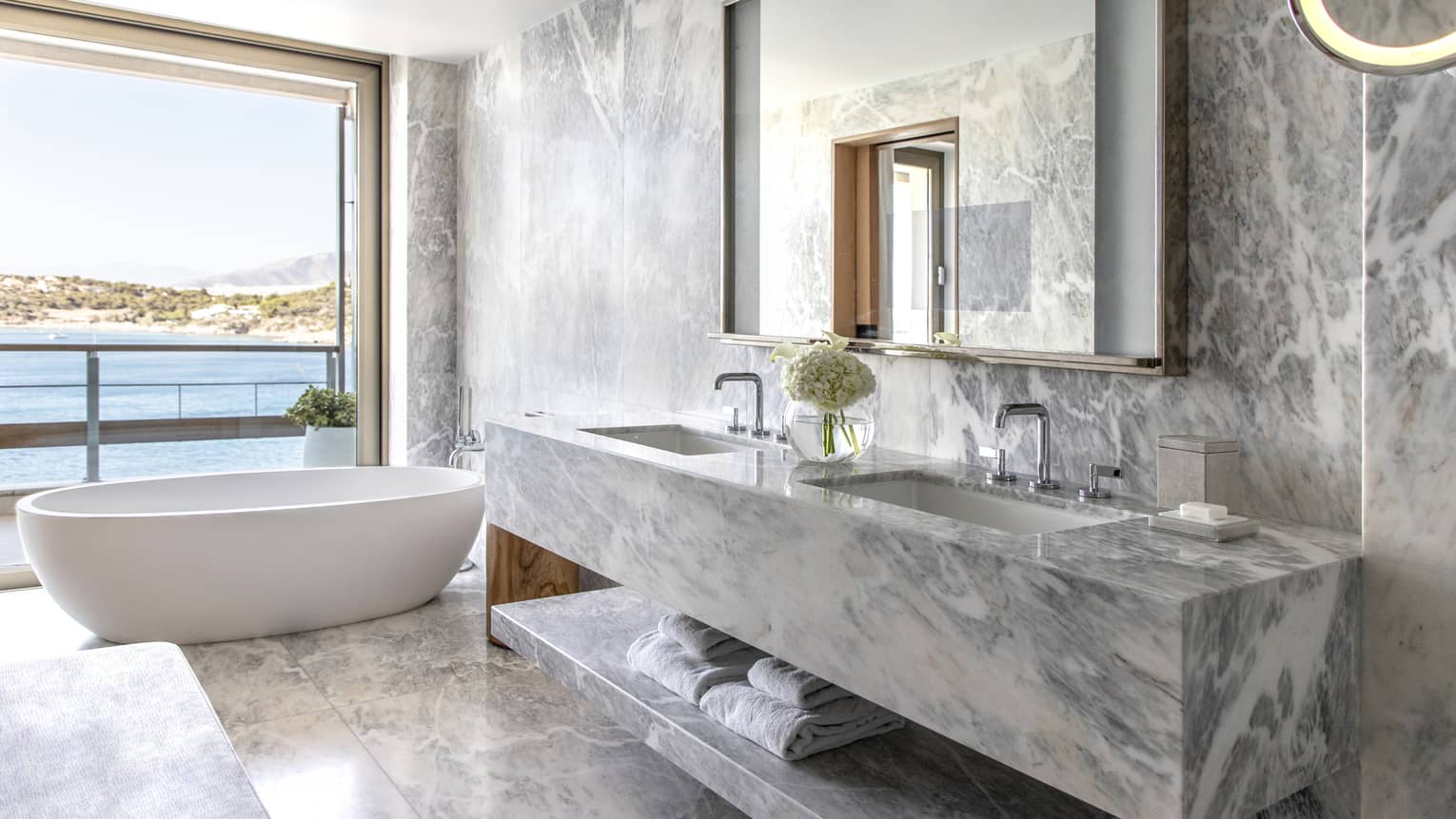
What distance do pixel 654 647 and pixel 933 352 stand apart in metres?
1.00

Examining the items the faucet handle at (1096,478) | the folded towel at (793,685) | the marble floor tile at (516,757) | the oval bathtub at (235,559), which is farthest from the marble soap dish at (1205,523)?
the oval bathtub at (235,559)

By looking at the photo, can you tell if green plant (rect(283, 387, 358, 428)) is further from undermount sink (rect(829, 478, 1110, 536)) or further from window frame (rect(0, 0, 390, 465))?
undermount sink (rect(829, 478, 1110, 536))

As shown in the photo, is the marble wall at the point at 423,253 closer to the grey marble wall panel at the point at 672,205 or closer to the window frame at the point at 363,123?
the window frame at the point at 363,123

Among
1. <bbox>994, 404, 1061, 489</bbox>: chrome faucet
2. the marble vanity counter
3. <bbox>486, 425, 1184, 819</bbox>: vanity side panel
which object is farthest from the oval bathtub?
<bbox>994, 404, 1061, 489</bbox>: chrome faucet

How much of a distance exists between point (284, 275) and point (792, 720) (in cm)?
370

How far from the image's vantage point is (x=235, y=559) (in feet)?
11.6

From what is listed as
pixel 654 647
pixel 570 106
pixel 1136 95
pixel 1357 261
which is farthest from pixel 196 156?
pixel 1357 261

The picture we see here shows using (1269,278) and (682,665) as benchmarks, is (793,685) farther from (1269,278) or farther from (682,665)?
(1269,278)

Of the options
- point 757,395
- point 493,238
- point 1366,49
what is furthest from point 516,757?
point 493,238

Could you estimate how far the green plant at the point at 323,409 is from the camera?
497 cm

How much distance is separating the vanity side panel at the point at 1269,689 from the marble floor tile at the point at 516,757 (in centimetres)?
135

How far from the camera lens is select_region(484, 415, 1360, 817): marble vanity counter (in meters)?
1.34

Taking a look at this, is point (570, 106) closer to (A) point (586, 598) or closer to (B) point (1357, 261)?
(A) point (586, 598)

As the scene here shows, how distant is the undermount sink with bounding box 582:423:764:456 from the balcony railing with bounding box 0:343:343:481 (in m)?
2.48
